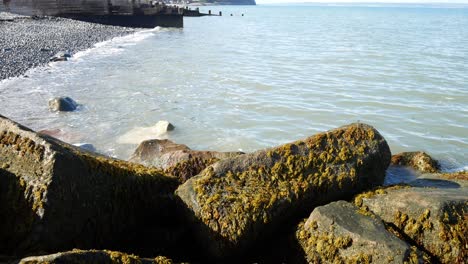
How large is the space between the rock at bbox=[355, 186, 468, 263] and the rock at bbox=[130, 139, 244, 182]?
7.84ft

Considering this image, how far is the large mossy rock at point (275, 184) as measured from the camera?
12.9 ft

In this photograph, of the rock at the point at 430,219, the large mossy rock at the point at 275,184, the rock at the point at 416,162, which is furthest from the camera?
the rock at the point at 416,162

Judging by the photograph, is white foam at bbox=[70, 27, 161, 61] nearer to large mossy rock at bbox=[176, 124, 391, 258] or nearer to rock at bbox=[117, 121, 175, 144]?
rock at bbox=[117, 121, 175, 144]

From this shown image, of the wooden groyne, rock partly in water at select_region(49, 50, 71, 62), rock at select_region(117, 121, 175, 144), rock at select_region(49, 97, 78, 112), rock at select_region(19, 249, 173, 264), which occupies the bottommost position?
rock at select_region(117, 121, 175, 144)

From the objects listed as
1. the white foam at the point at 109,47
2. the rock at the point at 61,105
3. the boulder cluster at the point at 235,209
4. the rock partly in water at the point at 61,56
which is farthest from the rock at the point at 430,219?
the white foam at the point at 109,47

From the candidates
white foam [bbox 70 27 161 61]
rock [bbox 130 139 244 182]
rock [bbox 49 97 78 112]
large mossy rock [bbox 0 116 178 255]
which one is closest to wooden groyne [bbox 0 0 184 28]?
white foam [bbox 70 27 161 61]

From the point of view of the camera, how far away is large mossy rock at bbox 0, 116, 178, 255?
3400mm

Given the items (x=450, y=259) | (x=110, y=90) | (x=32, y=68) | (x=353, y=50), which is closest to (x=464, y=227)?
(x=450, y=259)

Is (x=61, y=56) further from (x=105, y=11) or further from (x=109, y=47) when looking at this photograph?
(x=105, y=11)

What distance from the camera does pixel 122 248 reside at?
3914 millimetres

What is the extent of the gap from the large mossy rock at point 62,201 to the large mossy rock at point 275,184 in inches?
21.6

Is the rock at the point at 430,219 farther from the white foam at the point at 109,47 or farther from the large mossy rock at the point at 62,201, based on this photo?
the white foam at the point at 109,47

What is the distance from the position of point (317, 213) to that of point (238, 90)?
42.7 feet

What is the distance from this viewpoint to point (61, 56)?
73.4 feet
